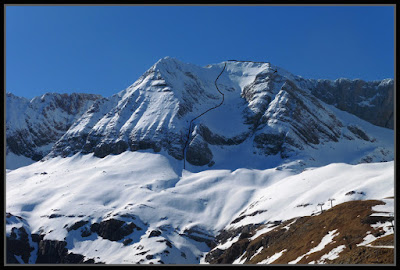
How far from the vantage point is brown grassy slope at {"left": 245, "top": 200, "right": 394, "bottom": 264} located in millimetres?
84663

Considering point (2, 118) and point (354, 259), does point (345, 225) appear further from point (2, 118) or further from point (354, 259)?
point (2, 118)

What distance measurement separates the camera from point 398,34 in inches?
1298

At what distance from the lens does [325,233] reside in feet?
429

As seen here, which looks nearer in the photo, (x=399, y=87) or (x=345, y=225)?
(x=399, y=87)

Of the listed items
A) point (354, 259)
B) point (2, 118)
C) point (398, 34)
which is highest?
point (398, 34)

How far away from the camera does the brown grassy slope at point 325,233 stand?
278 ft

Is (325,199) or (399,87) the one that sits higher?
(399,87)
